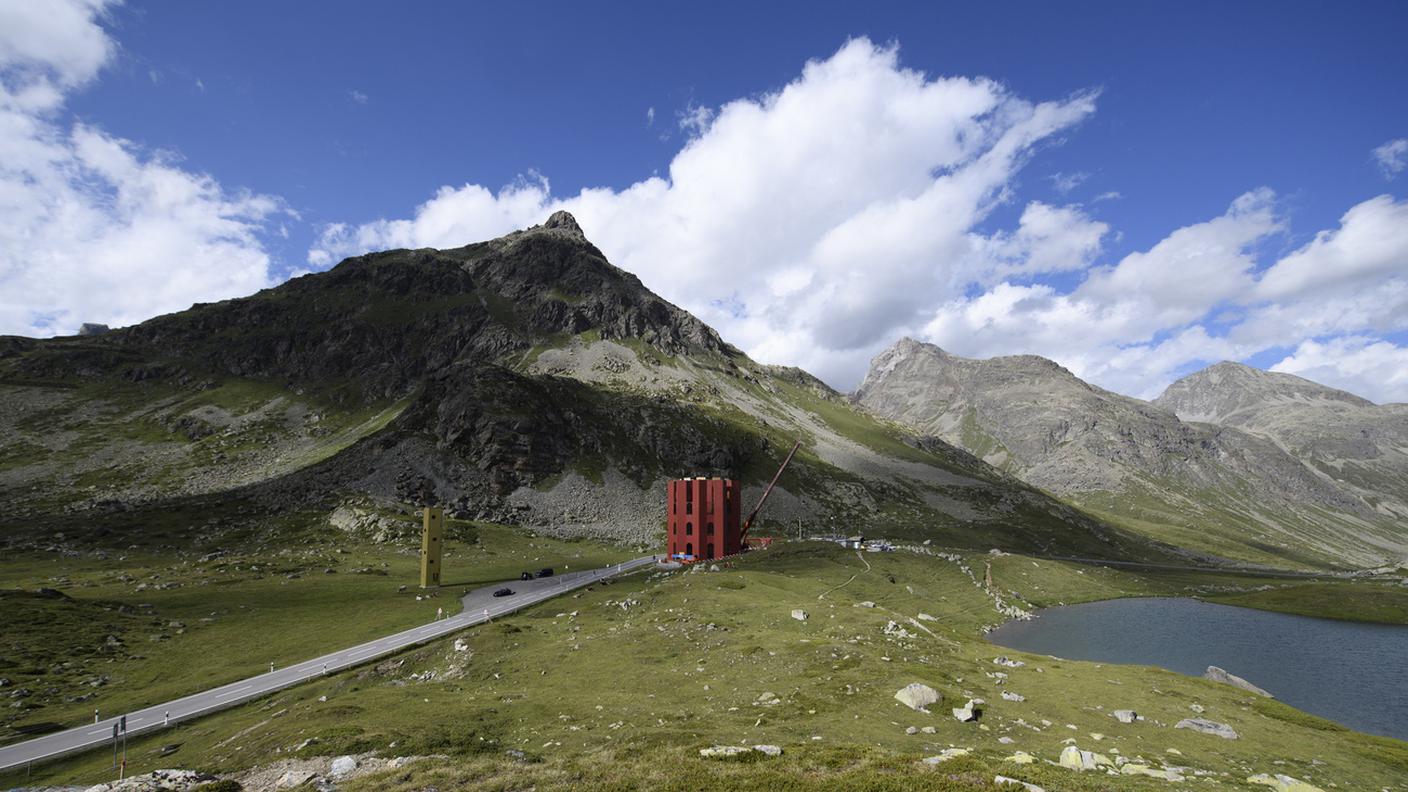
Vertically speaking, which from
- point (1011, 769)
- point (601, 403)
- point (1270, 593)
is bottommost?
point (1270, 593)

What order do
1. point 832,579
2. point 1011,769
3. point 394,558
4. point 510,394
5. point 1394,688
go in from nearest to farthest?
1. point 1011,769
2. point 1394,688
3. point 832,579
4. point 394,558
5. point 510,394

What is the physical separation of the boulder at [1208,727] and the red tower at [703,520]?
72.0m

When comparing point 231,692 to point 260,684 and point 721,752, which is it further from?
point 721,752

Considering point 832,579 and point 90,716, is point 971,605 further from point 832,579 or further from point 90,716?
point 90,716

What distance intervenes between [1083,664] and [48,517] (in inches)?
6884

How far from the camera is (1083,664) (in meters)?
53.4

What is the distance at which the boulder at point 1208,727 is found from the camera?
119 ft

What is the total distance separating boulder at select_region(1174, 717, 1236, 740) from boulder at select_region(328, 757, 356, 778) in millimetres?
45965

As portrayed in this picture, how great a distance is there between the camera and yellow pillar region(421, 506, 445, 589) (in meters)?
83.6

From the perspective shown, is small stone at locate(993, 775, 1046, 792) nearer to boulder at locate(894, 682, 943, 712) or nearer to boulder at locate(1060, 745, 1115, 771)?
boulder at locate(1060, 745, 1115, 771)

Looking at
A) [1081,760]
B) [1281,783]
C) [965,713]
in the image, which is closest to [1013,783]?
[1081,760]

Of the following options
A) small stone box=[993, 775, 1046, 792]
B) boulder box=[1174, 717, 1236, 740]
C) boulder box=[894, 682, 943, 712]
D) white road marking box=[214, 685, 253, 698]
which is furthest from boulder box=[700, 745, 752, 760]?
white road marking box=[214, 685, 253, 698]

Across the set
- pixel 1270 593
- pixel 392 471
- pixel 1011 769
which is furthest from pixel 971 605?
pixel 392 471

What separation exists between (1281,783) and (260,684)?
66058 millimetres
